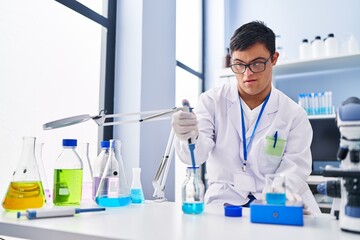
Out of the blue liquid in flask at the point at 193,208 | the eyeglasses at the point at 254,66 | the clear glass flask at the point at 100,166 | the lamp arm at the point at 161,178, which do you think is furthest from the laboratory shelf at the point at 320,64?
the blue liquid in flask at the point at 193,208

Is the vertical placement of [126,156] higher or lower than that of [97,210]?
higher

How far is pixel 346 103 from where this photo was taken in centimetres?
77

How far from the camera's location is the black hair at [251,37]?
1.38m

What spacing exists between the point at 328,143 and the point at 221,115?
5.23 ft

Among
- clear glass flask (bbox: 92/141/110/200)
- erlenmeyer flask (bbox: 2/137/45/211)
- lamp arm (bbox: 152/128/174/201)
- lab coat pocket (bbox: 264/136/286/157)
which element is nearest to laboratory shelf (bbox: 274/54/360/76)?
lab coat pocket (bbox: 264/136/286/157)

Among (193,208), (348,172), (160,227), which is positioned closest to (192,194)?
(193,208)

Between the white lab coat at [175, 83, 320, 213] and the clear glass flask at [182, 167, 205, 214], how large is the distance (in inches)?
13.2

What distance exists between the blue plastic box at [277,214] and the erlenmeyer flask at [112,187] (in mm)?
484

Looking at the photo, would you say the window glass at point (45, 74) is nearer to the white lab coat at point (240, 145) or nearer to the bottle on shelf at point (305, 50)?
the white lab coat at point (240, 145)

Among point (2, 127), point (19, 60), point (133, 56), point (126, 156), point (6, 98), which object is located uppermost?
point (133, 56)

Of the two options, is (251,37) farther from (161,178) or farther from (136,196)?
(136,196)

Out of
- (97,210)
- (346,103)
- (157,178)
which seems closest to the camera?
(346,103)

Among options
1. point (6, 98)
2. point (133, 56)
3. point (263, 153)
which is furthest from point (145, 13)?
point (263, 153)

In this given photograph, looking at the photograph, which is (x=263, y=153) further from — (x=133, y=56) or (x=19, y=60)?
(x=19, y=60)
